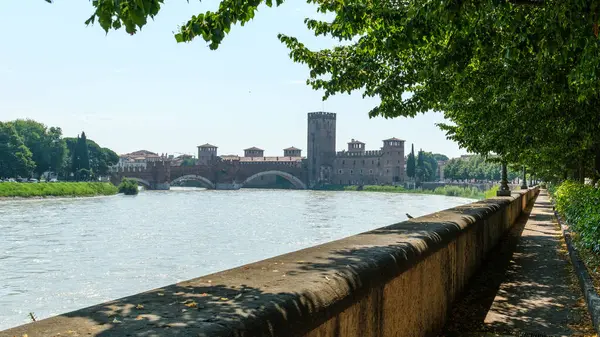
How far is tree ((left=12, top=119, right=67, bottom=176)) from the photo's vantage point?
3922 inches

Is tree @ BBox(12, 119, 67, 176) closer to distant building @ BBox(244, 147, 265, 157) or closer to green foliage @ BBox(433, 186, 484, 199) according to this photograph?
green foliage @ BBox(433, 186, 484, 199)

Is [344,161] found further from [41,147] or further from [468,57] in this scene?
[468,57]

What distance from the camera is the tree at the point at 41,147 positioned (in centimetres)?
9962

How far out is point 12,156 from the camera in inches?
3344

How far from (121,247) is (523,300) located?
27.5 m

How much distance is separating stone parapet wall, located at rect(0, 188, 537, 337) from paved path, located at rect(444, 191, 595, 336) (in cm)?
54

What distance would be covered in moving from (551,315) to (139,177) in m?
115

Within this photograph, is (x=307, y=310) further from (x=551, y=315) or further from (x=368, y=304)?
(x=551, y=315)

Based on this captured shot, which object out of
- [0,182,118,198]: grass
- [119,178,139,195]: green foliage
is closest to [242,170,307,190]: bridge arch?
[119,178,139,195]: green foliage

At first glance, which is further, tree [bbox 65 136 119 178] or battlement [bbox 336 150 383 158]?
battlement [bbox 336 150 383 158]

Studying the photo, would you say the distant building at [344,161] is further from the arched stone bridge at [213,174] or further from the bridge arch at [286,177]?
the arched stone bridge at [213,174]

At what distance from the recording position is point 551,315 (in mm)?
6148

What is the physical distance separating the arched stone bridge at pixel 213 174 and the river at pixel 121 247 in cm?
6376

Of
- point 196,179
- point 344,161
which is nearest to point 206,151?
point 196,179
